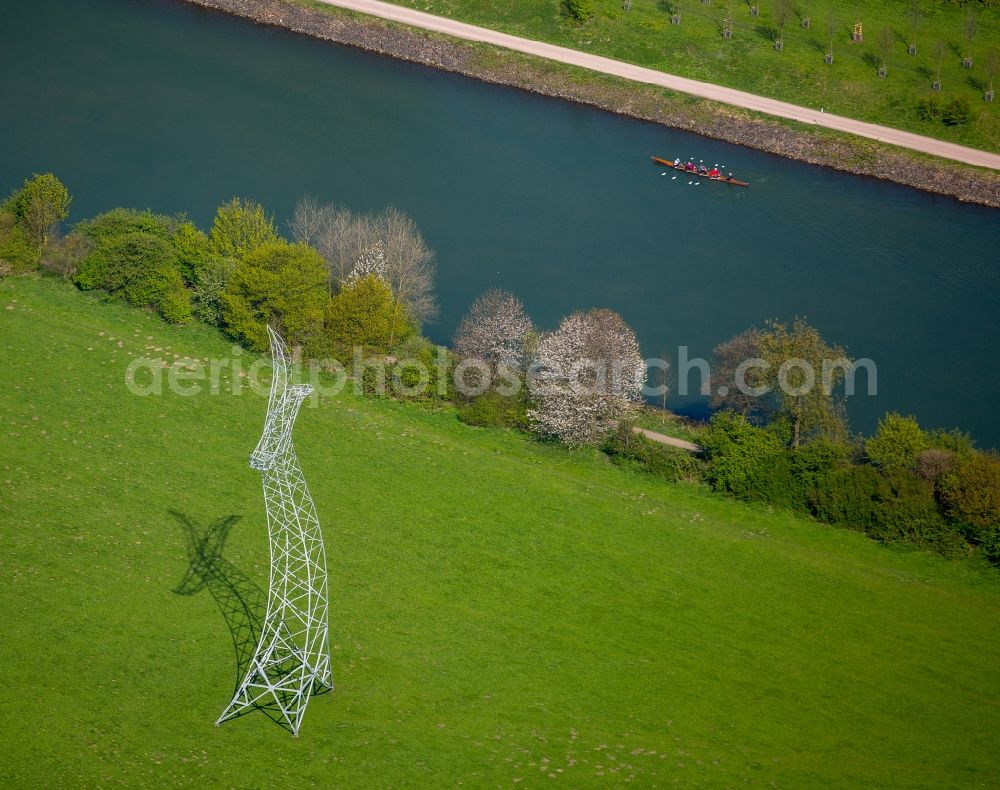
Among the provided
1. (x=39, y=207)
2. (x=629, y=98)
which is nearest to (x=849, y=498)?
(x=39, y=207)

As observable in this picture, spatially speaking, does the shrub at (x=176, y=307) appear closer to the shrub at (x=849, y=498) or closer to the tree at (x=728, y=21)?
the shrub at (x=849, y=498)

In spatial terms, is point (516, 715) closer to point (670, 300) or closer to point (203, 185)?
point (670, 300)

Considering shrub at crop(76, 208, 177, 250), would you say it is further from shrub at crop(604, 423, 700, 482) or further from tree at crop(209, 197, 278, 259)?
shrub at crop(604, 423, 700, 482)

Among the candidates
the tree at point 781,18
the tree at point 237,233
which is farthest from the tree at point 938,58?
the tree at point 237,233

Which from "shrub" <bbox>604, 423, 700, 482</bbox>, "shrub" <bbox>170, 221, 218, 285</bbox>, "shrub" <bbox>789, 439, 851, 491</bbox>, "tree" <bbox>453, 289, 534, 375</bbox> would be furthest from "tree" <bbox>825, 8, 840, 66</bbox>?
"shrub" <bbox>170, 221, 218, 285</bbox>

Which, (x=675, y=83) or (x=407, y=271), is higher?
(x=675, y=83)

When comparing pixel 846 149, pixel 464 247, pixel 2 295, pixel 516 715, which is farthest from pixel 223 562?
pixel 846 149

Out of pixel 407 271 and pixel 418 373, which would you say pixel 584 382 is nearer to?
pixel 418 373
